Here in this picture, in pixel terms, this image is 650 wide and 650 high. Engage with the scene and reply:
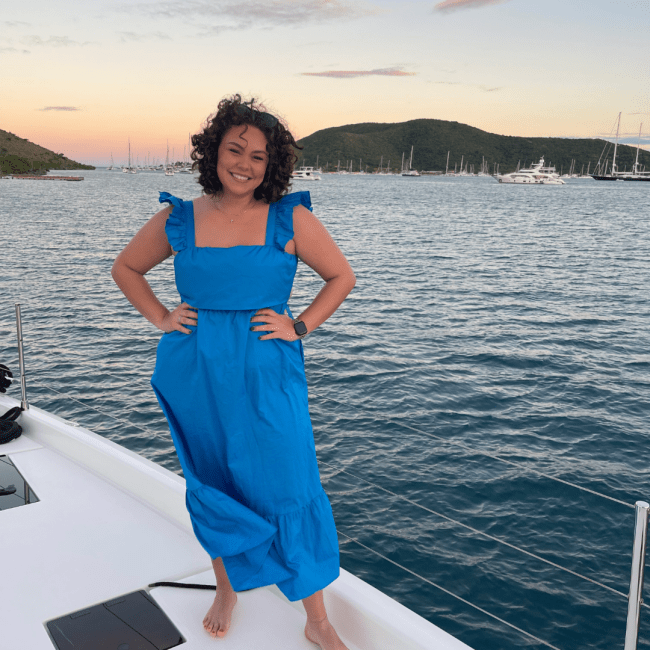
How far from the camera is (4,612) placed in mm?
1912

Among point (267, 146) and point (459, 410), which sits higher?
point (267, 146)

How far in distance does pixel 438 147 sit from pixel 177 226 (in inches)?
5628

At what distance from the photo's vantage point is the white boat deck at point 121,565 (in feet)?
5.97

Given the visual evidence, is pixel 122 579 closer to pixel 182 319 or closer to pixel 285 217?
pixel 182 319

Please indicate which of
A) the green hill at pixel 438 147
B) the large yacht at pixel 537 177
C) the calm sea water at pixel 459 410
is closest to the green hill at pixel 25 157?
the green hill at pixel 438 147

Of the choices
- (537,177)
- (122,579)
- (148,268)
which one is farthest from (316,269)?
(537,177)

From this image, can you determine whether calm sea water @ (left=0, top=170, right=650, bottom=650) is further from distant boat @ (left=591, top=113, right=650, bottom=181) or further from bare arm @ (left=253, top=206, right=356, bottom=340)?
distant boat @ (left=591, top=113, right=650, bottom=181)

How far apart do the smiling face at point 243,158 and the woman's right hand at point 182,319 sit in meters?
0.34

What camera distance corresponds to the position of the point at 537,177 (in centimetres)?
10681

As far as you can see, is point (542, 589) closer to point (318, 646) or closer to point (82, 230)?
point (318, 646)

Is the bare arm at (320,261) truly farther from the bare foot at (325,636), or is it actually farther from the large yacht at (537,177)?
the large yacht at (537,177)

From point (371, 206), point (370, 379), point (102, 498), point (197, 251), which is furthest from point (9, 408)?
point (371, 206)

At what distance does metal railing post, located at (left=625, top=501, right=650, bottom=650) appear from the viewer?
133 cm

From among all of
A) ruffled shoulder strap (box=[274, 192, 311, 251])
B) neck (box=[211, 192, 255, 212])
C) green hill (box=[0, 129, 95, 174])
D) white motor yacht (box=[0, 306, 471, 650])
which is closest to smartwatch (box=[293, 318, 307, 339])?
ruffled shoulder strap (box=[274, 192, 311, 251])
